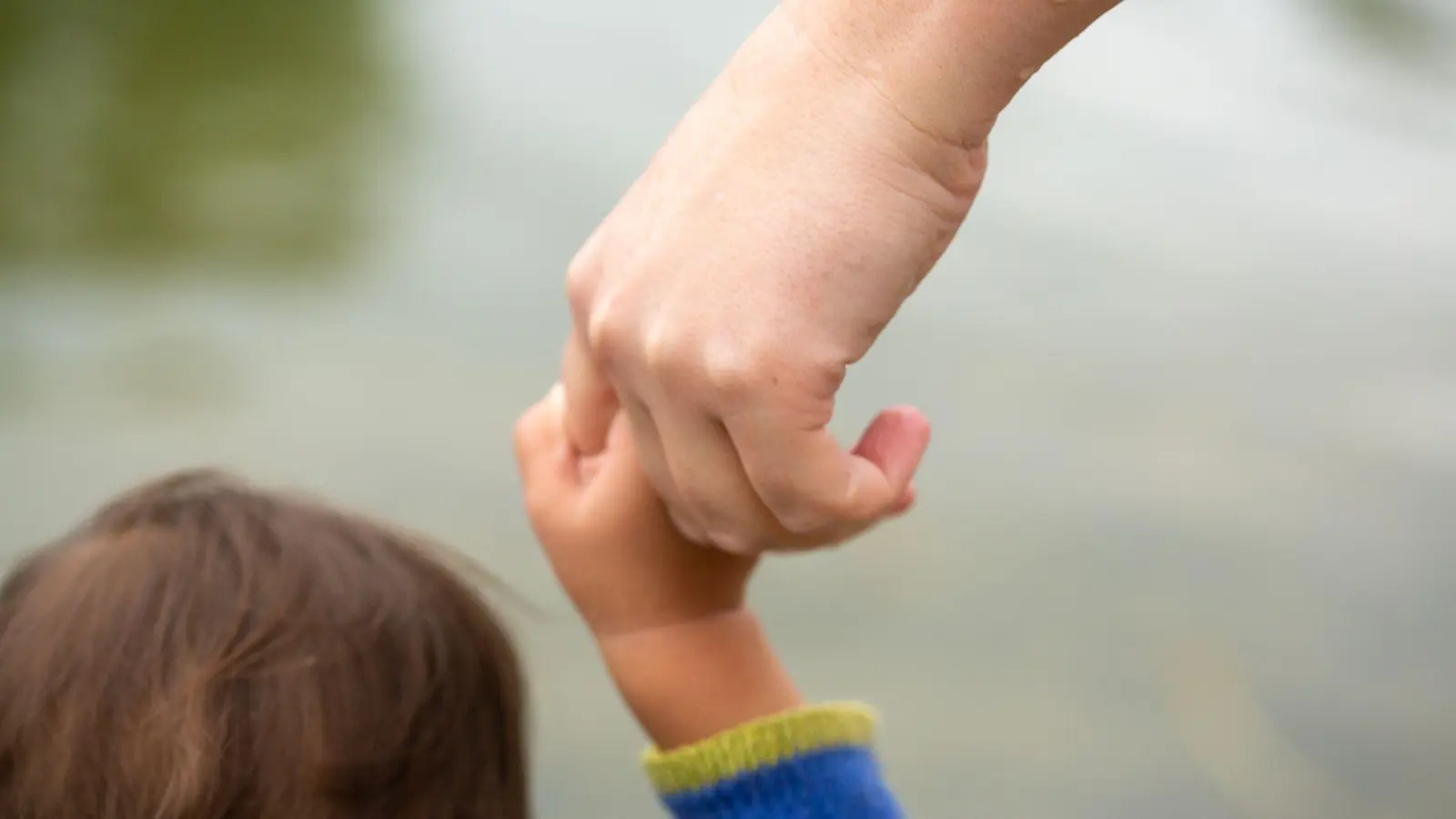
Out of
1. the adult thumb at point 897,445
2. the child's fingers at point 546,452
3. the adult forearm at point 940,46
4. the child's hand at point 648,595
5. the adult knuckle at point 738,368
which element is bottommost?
the child's hand at point 648,595

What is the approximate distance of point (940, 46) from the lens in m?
0.24

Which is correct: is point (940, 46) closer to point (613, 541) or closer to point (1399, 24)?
point (613, 541)

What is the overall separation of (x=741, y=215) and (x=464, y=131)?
100cm

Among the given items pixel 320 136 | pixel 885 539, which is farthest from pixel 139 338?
pixel 885 539

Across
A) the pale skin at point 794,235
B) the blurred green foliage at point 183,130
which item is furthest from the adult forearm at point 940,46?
the blurred green foliage at point 183,130

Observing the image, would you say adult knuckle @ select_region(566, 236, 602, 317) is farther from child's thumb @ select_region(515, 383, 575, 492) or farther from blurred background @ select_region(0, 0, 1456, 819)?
Result: blurred background @ select_region(0, 0, 1456, 819)

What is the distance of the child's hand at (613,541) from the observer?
1.01 ft

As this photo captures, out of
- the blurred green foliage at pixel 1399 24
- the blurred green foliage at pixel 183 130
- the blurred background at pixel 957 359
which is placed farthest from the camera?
the blurred green foliage at pixel 1399 24

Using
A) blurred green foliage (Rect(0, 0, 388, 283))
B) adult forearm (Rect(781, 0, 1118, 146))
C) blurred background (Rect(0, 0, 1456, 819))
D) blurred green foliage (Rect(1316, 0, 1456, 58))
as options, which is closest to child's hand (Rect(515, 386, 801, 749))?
adult forearm (Rect(781, 0, 1118, 146))

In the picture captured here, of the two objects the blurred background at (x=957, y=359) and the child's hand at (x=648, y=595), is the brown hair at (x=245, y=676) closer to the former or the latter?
the child's hand at (x=648, y=595)

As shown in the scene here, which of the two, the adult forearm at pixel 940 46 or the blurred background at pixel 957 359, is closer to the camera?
the adult forearm at pixel 940 46

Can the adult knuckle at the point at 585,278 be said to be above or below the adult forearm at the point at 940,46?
below

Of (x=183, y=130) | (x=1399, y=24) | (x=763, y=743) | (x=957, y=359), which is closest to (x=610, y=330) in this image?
(x=763, y=743)

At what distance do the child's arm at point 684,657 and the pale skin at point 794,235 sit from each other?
56 mm
